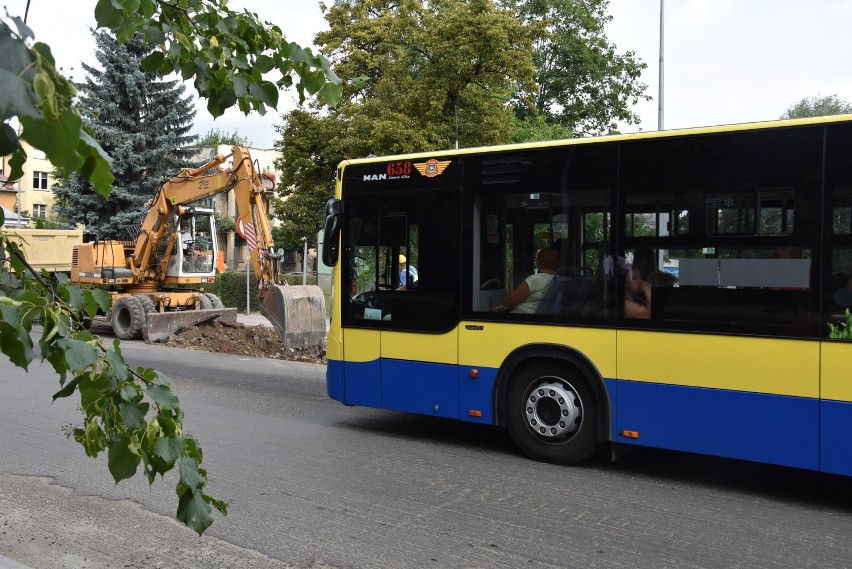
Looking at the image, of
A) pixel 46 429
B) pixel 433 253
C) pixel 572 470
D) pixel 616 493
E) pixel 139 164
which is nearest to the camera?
pixel 616 493

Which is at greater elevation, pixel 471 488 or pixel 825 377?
pixel 825 377

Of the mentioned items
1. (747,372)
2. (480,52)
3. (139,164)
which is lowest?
(747,372)

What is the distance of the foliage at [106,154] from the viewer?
161cm

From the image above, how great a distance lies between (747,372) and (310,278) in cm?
2853

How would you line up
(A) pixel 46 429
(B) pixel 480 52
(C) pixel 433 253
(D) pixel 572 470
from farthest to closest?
(B) pixel 480 52 → (A) pixel 46 429 → (C) pixel 433 253 → (D) pixel 572 470

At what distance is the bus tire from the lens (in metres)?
7.16

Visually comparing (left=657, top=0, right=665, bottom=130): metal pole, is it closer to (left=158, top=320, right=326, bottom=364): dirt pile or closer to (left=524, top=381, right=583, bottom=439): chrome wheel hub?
(left=158, top=320, right=326, bottom=364): dirt pile

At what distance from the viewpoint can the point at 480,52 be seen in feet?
77.6

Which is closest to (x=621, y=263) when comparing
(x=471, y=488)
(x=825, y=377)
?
(x=825, y=377)

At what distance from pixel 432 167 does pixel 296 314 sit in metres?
8.61

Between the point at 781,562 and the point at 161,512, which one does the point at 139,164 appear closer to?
the point at 161,512

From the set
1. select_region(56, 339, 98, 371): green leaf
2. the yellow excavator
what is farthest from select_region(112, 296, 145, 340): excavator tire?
select_region(56, 339, 98, 371): green leaf

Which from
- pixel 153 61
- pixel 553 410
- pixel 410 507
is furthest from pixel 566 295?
pixel 153 61

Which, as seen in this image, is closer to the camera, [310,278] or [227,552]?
[227,552]
